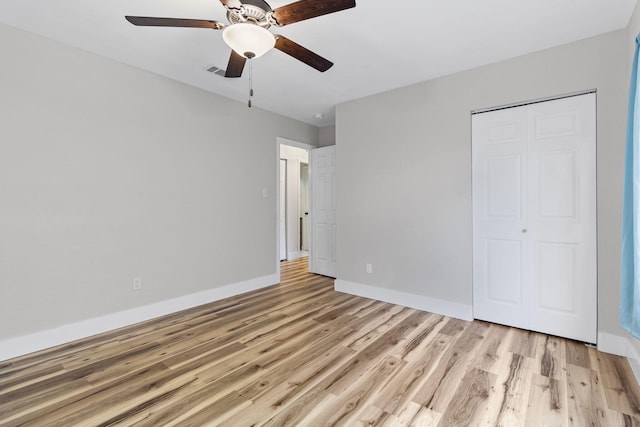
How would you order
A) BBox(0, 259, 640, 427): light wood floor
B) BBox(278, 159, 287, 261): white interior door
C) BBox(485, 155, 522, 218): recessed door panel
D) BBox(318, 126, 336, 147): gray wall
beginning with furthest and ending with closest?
BBox(278, 159, 287, 261): white interior door
BBox(318, 126, 336, 147): gray wall
BBox(485, 155, 522, 218): recessed door panel
BBox(0, 259, 640, 427): light wood floor

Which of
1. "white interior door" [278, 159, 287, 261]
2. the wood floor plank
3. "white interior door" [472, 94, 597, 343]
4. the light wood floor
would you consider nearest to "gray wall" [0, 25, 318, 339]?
the light wood floor

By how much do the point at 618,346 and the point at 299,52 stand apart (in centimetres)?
337

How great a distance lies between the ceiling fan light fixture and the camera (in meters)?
1.79

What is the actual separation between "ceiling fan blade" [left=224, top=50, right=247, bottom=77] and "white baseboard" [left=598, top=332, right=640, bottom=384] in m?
3.55

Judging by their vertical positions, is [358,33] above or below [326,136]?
above

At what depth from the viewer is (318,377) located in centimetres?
212

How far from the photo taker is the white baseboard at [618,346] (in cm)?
220

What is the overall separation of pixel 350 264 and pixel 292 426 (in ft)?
8.60

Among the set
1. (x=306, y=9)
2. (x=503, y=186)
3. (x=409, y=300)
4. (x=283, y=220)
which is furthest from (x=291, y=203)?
(x=306, y=9)

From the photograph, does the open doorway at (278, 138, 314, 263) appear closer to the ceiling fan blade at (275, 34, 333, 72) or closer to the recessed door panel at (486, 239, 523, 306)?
the recessed door panel at (486, 239, 523, 306)

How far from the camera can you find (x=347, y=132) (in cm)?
417

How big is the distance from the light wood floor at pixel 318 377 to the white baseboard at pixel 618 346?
92 mm

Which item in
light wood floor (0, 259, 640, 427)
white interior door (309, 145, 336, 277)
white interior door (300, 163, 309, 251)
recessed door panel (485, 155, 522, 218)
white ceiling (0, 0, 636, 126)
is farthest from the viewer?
white interior door (300, 163, 309, 251)

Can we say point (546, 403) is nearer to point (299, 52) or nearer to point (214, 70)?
point (299, 52)
